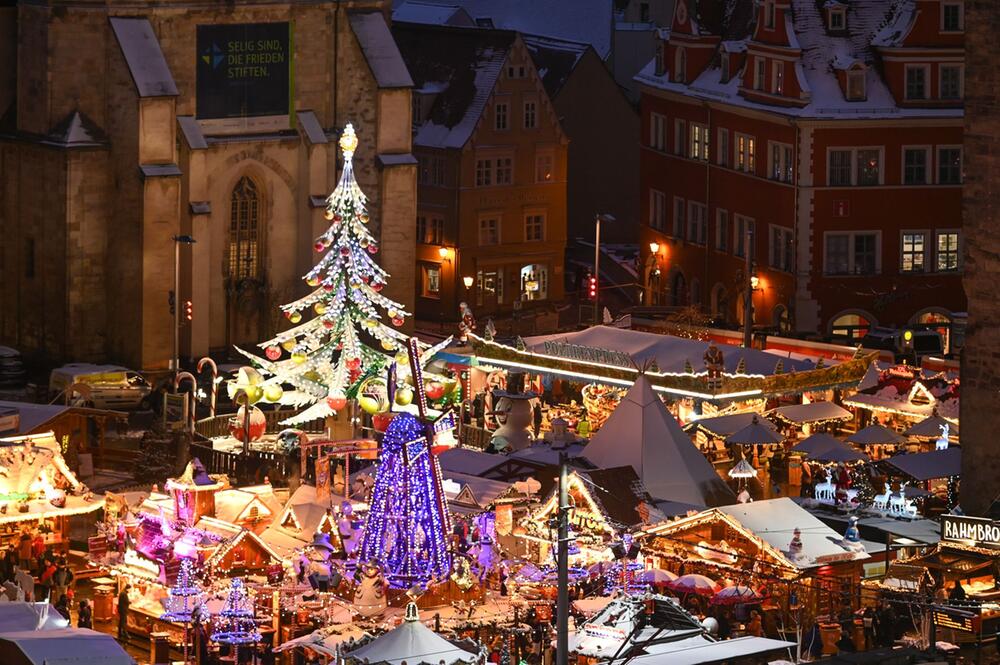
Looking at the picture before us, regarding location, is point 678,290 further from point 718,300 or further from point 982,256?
point 982,256

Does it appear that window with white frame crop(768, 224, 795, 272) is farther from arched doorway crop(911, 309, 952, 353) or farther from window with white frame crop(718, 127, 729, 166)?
arched doorway crop(911, 309, 952, 353)

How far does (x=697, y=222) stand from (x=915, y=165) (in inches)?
356

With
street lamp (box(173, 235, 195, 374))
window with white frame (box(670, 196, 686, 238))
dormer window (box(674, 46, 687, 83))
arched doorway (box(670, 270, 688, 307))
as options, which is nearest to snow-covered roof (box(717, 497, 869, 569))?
street lamp (box(173, 235, 195, 374))

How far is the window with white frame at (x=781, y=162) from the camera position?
10500 cm

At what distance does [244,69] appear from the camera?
100 metres

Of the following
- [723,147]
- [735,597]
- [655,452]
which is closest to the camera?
[735,597]

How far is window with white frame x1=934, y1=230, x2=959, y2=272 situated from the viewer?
105 m

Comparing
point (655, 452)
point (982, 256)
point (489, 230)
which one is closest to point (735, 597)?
point (655, 452)

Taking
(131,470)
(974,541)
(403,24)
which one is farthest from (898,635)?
(403,24)

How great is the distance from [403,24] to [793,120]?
18670mm

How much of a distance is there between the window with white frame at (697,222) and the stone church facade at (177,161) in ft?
37.7

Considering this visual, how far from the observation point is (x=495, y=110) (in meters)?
113

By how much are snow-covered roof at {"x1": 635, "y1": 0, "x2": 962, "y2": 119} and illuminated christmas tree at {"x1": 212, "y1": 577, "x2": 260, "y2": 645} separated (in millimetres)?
44444

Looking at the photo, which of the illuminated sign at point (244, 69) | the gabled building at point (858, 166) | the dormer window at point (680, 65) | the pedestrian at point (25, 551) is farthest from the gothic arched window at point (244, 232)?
the pedestrian at point (25, 551)
